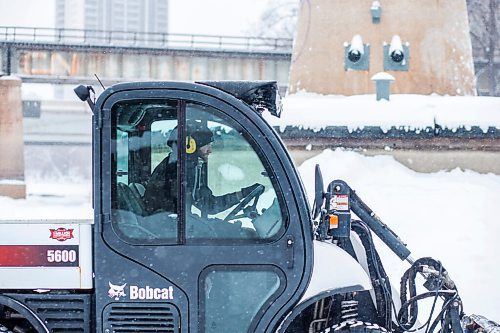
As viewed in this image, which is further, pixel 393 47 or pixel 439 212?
pixel 393 47

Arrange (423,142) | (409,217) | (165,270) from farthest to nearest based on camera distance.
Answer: (423,142), (409,217), (165,270)

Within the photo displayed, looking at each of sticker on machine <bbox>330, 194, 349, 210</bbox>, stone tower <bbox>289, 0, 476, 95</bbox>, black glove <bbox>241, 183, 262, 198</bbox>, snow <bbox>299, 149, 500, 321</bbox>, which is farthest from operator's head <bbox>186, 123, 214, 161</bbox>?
stone tower <bbox>289, 0, 476, 95</bbox>

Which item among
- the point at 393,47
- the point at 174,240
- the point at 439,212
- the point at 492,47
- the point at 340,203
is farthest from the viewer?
the point at 492,47

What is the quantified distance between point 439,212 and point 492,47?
23.8 meters

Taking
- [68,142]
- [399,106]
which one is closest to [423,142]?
[399,106]

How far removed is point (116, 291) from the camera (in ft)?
14.4

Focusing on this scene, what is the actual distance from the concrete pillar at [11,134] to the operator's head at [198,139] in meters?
25.9

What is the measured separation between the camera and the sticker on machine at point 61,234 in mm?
4410

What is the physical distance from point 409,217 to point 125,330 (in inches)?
288

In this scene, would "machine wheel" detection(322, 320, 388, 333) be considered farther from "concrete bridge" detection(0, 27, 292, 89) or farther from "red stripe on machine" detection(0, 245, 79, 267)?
"concrete bridge" detection(0, 27, 292, 89)

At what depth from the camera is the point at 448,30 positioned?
14867 mm

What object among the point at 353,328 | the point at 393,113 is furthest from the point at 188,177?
the point at 393,113

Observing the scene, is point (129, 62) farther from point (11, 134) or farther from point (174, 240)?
point (174, 240)

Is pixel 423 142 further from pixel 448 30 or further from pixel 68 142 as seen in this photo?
pixel 68 142
